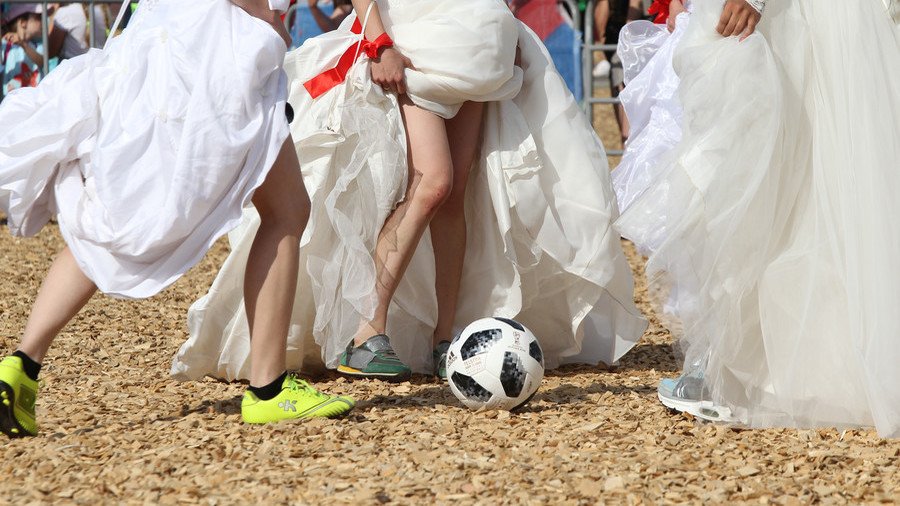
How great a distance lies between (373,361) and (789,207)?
1.55 metres

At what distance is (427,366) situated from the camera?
4.83 meters

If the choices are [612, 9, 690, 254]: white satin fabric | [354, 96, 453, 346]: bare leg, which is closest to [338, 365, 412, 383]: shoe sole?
[354, 96, 453, 346]: bare leg

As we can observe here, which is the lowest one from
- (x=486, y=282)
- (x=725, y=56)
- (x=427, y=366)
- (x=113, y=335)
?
(x=113, y=335)

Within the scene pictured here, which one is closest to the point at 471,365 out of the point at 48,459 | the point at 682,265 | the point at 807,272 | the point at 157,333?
the point at 682,265

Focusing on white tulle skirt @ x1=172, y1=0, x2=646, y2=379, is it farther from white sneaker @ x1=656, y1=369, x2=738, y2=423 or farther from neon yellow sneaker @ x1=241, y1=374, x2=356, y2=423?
white sneaker @ x1=656, y1=369, x2=738, y2=423

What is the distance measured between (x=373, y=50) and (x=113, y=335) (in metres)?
1.97

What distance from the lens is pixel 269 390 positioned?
3.75 m

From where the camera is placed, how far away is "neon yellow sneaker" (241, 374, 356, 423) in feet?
12.3

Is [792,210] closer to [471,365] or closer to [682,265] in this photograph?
[682,265]

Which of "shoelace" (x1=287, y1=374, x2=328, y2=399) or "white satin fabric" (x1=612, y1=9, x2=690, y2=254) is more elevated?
"white satin fabric" (x1=612, y1=9, x2=690, y2=254)

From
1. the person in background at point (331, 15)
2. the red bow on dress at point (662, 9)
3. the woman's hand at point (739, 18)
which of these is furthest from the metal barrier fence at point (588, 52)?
the woman's hand at point (739, 18)

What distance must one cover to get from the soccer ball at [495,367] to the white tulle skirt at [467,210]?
0.52 metres

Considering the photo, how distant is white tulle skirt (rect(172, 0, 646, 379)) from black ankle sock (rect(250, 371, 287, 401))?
0.73m

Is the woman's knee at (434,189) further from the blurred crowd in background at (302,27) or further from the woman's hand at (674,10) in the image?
the blurred crowd in background at (302,27)
